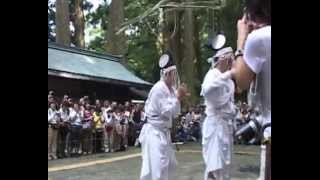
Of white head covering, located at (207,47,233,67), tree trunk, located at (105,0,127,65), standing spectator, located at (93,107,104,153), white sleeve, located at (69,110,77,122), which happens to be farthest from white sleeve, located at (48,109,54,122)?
white head covering, located at (207,47,233,67)

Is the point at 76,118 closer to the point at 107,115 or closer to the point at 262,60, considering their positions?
the point at 107,115

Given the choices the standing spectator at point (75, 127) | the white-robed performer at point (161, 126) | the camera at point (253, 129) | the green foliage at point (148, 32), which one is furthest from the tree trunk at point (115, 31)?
the camera at point (253, 129)

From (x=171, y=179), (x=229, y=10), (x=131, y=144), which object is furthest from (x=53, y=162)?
(x=229, y=10)

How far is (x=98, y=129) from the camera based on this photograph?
3697 millimetres

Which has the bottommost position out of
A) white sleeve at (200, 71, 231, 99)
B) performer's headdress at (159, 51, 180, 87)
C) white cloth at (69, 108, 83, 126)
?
white cloth at (69, 108, 83, 126)

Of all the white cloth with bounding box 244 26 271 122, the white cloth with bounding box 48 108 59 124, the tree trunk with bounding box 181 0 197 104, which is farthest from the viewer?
the white cloth with bounding box 48 108 59 124

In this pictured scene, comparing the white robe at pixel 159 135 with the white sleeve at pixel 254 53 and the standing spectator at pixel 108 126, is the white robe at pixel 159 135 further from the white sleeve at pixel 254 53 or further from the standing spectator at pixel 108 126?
the white sleeve at pixel 254 53

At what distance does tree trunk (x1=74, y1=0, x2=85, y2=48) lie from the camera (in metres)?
3.74

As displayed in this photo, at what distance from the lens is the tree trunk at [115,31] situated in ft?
Result: 12.1

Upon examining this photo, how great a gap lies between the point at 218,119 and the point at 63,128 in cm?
91

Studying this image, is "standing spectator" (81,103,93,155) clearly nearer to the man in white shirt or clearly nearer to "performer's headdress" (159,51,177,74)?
"performer's headdress" (159,51,177,74)

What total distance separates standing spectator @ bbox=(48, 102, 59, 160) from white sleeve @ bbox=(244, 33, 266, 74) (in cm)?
115

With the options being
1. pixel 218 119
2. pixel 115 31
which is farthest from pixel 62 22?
pixel 218 119
